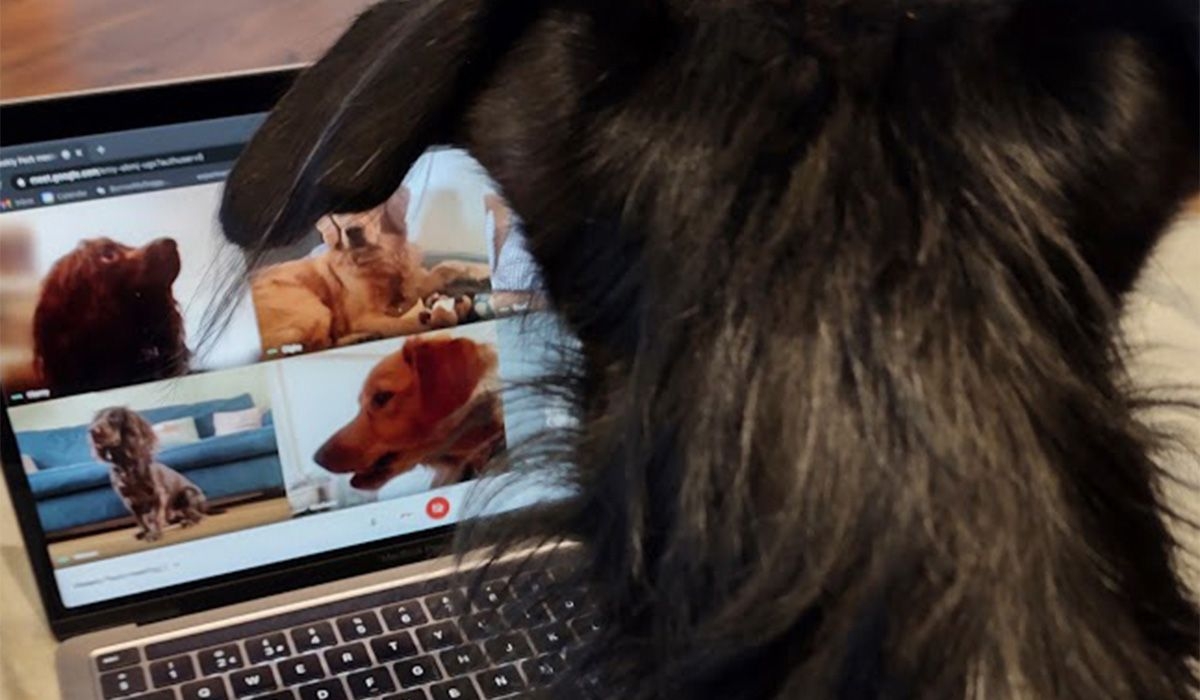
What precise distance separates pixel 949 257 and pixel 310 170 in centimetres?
18

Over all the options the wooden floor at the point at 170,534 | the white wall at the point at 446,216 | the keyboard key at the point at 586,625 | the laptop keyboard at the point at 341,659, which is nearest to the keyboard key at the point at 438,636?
the laptop keyboard at the point at 341,659

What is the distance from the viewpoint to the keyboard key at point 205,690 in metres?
0.76

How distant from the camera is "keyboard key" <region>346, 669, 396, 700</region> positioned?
75 cm

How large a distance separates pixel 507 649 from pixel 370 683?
89 mm

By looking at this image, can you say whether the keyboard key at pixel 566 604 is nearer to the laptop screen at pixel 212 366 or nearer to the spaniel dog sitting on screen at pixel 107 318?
the laptop screen at pixel 212 366

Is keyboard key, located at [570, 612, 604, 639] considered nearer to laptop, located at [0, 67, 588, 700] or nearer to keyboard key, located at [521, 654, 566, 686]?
keyboard key, located at [521, 654, 566, 686]

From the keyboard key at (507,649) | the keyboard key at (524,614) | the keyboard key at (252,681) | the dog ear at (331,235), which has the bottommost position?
the keyboard key at (252,681)

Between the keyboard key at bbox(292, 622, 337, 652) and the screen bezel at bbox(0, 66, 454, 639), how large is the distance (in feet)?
0.13

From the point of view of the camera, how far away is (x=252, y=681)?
2.51ft

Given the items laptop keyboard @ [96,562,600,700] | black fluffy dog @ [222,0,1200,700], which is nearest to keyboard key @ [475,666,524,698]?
laptop keyboard @ [96,562,600,700]

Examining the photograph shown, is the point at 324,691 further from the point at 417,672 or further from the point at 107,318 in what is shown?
the point at 107,318

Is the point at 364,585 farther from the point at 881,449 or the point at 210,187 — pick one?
the point at 881,449

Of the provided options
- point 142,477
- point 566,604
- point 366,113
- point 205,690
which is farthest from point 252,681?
point 366,113

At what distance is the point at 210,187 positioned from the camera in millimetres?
745
